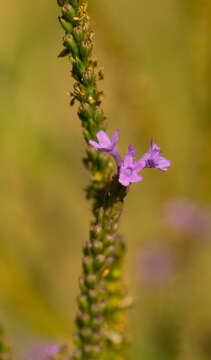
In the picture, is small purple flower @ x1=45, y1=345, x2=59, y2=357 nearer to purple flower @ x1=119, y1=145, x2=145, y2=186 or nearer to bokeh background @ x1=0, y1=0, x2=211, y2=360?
bokeh background @ x1=0, y1=0, x2=211, y2=360

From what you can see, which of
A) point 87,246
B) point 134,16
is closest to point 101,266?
point 87,246

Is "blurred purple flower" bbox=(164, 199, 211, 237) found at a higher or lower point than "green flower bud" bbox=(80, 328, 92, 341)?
higher

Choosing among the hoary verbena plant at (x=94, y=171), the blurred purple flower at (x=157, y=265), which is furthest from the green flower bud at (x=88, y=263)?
the blurred purple flower at (x=157, y=265)

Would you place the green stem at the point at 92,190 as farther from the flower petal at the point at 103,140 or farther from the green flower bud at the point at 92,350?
the flower petal at the point at 103,140

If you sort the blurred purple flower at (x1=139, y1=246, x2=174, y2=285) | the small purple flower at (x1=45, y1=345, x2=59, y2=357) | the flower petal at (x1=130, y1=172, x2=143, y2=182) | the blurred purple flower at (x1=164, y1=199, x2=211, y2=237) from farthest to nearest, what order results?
the blurred purple flower at (x1=139, y1=246, x2=174, y2=285)
the blurred purple flower at (x1=164, y1=199, x2=211, y2=237)
the small purple flower at (x1=45, y1=345, x2=59, y2=357)
the flower petal at (x1=130, y1=172, x2=143, y2=182)

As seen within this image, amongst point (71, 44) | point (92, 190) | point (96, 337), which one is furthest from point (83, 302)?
point (71, 44)

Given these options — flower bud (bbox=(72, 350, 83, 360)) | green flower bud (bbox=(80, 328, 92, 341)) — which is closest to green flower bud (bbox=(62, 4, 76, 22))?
green flower bud (bbox=(80, 328, 92, 341))
